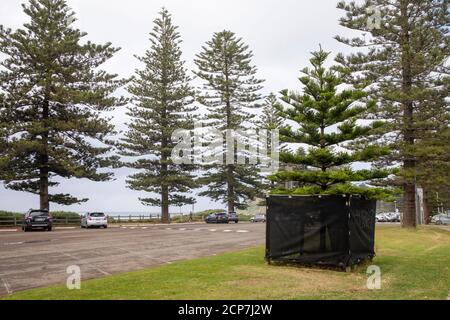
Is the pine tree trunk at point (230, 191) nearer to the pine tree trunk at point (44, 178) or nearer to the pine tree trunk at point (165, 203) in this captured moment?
the pine tree trunk at point (165, 203)

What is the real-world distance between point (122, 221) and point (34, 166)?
14.3 m

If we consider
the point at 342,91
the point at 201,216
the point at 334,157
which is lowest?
the point at 201,216

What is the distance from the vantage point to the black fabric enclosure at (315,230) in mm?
12469

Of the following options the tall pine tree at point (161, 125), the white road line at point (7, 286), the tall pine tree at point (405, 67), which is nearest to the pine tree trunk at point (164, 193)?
the tall pine tree at point (161, 125)

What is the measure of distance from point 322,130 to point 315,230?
4997 millimetres

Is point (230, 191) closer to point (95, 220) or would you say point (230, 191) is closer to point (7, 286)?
point (95, 220)

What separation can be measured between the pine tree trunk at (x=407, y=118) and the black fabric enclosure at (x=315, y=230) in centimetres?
2095

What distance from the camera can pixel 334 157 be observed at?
1543cm

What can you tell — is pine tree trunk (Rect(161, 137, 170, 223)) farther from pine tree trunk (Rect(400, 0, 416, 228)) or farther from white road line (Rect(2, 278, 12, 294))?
white road line (Rect(2, 278, 12, 294))

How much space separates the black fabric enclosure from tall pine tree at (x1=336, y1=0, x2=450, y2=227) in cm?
2025
